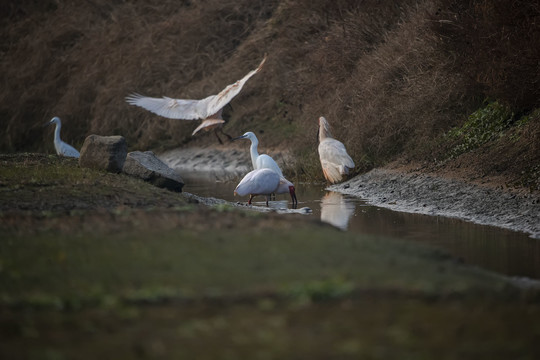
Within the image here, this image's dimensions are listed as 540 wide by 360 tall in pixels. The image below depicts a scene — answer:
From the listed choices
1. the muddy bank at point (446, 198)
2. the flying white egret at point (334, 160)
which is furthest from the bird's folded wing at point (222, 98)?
the muddy bank at point (446, 198)

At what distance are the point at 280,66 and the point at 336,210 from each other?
11.9 meters

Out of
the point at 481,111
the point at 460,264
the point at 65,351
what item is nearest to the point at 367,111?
the point at 481,111

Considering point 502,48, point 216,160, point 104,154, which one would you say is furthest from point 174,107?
point 502,48

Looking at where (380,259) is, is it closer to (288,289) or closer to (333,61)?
(288,289)

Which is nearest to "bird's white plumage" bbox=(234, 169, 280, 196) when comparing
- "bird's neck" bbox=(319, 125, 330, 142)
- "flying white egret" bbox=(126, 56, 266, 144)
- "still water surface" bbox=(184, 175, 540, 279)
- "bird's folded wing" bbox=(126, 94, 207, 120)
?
"still water surface" bbox=(184, 175, 540, 279)

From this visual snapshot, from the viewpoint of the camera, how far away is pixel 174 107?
18906 millimetres

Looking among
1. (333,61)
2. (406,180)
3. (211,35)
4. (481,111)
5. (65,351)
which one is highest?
(211,35)

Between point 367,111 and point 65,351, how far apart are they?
12291mm

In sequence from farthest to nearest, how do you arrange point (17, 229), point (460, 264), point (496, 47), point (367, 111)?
point (367, 111) → point (496, 47) → point (17, 229) → point (460, 264)

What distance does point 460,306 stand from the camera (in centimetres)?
506

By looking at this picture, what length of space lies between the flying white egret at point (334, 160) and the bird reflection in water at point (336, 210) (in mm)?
509

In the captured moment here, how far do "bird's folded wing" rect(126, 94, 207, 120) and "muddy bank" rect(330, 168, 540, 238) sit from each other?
504 cm

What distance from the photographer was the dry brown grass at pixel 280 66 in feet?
44.0

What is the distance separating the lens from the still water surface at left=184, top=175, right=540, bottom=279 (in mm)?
7738
